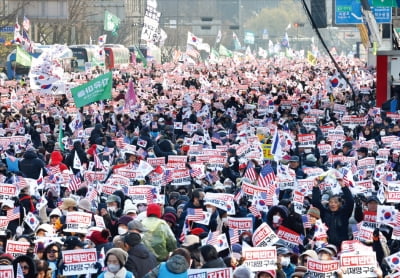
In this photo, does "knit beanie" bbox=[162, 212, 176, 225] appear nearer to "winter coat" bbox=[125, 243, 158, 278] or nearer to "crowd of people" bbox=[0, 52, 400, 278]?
"crowd of people" bbox=[0, 52, 400, 278]

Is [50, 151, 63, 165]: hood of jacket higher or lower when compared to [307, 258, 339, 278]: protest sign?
higher

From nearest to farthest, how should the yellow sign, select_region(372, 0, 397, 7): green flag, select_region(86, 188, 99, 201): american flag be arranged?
select_region(86, 188, 99, 201): american flag → the yellow sign → select_region(372, 0, 397, 7): green flag

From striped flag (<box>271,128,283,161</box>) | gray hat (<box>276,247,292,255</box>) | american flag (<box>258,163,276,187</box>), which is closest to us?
gray hat (<box>276,247,292,255</box>)

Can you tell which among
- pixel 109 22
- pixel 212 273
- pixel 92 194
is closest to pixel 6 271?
pixel 212 273

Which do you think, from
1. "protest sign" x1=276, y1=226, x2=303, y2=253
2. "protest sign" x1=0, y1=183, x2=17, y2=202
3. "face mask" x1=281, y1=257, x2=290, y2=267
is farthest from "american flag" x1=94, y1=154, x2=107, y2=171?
"face mask" x1=281, y1=257, x2=290, y2=267

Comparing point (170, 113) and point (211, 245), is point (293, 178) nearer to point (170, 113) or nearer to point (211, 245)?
point (211, 245)

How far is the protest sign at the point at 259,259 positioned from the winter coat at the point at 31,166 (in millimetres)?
9134

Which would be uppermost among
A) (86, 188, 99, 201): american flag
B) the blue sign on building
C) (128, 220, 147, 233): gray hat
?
the blue sign on building

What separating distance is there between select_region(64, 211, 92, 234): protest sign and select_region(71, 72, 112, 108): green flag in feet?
51.9

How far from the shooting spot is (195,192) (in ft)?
51.9

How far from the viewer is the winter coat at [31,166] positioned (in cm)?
2061

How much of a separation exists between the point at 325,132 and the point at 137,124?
459 centimetres

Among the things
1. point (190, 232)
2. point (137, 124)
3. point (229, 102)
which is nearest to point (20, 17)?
Result: point (229, 102)

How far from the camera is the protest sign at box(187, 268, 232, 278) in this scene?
11.2 m
